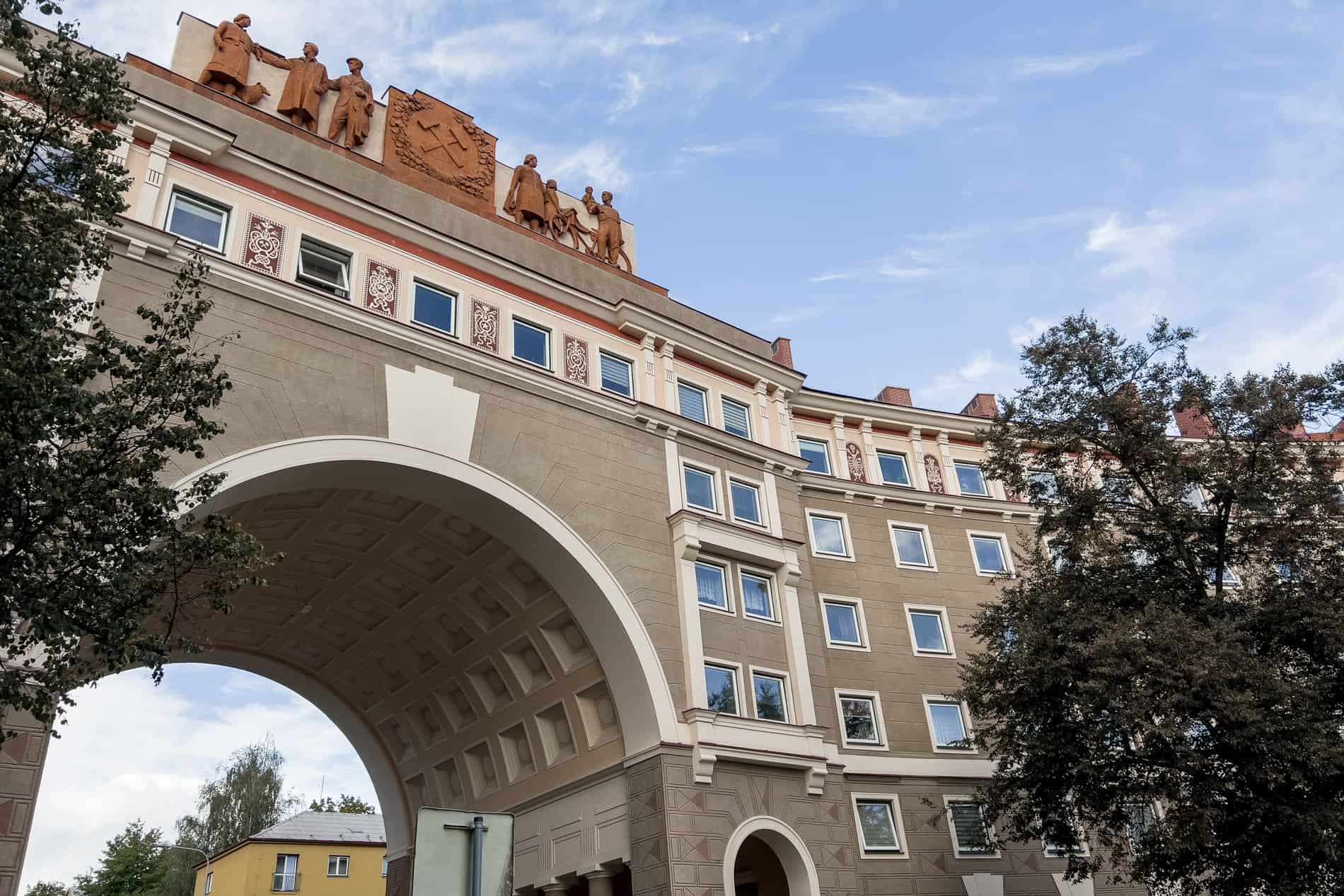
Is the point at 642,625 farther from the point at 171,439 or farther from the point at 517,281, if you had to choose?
the point at 171,439

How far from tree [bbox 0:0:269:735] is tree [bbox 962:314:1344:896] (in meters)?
17.2

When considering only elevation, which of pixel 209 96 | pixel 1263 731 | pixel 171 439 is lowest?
pixel 1263 731

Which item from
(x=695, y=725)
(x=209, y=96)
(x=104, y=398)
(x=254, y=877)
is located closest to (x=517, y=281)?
(x=209, y=96)

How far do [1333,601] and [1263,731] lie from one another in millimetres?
3726

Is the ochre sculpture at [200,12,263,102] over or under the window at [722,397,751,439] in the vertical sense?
over

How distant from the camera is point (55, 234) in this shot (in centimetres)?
1205

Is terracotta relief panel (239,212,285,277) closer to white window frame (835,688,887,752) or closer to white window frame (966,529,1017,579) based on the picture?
white window frame (835,688,887,752)

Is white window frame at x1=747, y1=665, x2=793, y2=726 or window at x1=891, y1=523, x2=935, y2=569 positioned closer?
white window frame at x1=747, y1=665, x2=793, y2=726

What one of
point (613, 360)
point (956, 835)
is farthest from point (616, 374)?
point (956, 835)

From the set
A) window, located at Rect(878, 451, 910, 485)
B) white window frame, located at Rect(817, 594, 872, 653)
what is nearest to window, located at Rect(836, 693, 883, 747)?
white window frame, located at Rect(817, 594, 872, 653)

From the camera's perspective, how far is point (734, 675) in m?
26.2

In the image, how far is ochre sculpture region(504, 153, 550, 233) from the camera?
3027 cm

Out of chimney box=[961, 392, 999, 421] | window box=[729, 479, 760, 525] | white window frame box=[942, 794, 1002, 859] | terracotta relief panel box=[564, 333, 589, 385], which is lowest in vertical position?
white window frame box=[942, 794, 1002, 859]

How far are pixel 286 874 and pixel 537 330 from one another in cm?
3772
